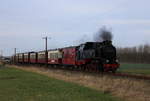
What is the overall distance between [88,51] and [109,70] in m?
3.70

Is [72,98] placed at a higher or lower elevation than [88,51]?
lower

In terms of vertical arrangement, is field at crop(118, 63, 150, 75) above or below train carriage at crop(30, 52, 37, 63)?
below

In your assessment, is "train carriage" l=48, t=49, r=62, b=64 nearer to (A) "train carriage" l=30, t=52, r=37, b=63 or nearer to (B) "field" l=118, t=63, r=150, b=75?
(B) "field" l=118, t=63, r=150, b=75

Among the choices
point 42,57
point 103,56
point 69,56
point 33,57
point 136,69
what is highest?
point 103,56

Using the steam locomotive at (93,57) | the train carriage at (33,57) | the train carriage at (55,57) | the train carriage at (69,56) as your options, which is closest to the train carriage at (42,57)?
the train carriage at (33,57)

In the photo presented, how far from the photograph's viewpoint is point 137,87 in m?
19.1

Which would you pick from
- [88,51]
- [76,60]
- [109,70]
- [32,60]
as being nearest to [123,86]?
[109,70]

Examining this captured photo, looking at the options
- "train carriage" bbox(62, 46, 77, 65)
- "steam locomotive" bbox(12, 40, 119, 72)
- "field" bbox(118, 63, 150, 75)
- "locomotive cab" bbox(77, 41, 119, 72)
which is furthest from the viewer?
"train carriage" bbox(62, 46, 77, 65)

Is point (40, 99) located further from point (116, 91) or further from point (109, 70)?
point (109, 70)

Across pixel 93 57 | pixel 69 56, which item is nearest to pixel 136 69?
pixel 69 56

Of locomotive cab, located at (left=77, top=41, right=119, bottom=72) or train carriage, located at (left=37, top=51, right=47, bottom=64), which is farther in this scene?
train carriage, located at (left=37, top=51, right=47, bottom=64)

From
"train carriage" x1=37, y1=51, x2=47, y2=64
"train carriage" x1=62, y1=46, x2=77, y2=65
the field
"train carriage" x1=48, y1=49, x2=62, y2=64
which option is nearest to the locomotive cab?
the field

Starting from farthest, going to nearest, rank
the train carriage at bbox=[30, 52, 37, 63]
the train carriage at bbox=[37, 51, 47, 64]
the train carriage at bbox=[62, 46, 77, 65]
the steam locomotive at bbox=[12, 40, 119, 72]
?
the train carriage at bbox=[30, 52, 37, 63] < the train carriage at bbox=[37, 51, 47, 64] < the train carriage at bbox=[62, 46, 77, 65] < the steam locomotive at bbox=[12, 40, 119, 72]

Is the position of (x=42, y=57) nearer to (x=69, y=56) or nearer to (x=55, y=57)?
(x=55, y=57)
